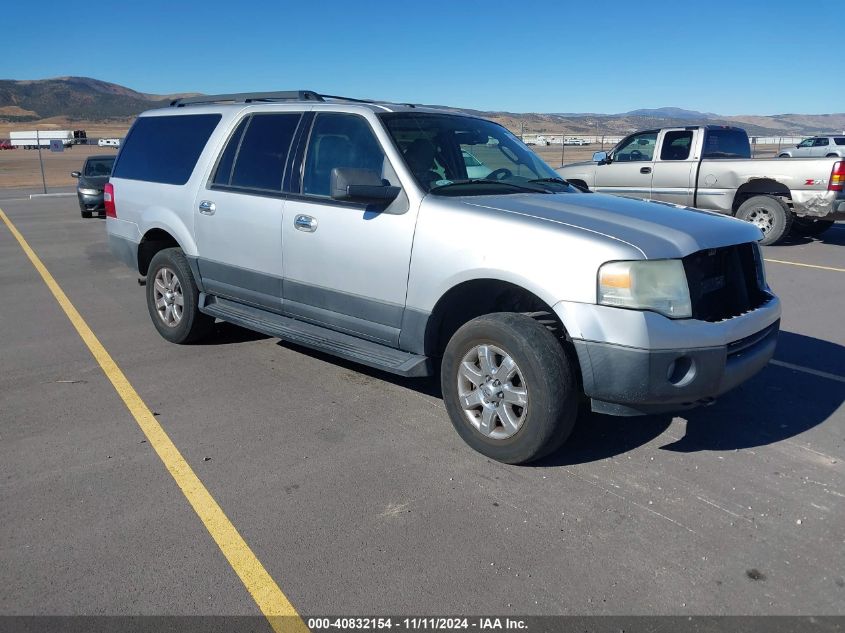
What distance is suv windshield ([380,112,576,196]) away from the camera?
14.7 ft

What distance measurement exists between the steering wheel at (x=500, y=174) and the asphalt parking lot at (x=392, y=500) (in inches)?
62.5

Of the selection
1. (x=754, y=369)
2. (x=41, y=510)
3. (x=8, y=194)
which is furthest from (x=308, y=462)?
(x=8, y=194)

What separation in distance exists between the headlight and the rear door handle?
6.72ft

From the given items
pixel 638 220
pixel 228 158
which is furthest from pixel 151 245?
pixel 638 220

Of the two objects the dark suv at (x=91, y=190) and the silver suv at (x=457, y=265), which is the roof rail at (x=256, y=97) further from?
the dark suv at (x=91, y=190)

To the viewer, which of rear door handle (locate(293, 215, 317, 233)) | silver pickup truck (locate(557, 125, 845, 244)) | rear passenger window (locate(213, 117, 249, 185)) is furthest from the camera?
silver pickup truck (locate(557, 125, 845, 244))

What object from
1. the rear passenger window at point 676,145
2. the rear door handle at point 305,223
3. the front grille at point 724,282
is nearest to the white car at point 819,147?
the rear passenger window at point 676,145

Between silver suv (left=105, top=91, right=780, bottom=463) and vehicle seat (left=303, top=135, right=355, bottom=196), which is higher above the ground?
vehicle seat (left=303, top=135, right=355, bottom=196)

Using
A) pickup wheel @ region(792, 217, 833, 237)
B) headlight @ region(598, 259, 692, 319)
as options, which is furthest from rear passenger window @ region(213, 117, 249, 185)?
pickup wheel @ region(792, 217, 833, 237)

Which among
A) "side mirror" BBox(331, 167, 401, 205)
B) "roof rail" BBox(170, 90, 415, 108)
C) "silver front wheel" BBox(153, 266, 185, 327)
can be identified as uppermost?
"roof rail" BBox(170, 90, 415, 108)

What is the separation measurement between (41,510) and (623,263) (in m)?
3.09

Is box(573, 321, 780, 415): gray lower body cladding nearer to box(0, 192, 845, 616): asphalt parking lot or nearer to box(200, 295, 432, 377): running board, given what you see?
box(0, 192, 845, 616): asphalt parking lot

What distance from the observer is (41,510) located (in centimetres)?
343

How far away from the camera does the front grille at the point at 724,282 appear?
3.74 meters
